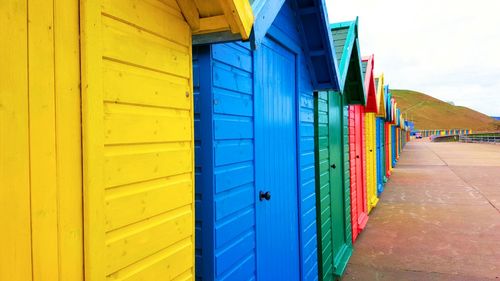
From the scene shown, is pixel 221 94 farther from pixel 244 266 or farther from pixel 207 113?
pixel 244 266

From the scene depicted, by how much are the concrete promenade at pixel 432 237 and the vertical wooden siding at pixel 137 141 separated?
461cm

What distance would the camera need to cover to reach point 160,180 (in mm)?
1889

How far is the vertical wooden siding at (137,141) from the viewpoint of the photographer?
4.85 ft

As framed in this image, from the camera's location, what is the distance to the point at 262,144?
3352 millimetres

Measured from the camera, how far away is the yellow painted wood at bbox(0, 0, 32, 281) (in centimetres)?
117

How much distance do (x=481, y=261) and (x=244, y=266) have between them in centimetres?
501

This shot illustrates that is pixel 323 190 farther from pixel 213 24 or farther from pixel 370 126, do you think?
pixel 370 126

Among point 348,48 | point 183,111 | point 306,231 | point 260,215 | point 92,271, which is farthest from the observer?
point 348,48

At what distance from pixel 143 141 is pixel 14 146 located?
1.98 ft

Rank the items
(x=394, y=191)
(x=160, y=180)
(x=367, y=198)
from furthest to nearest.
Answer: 1. (x=394, y=191)
2. (x=367, y=198)
3. (x=160, y=180)

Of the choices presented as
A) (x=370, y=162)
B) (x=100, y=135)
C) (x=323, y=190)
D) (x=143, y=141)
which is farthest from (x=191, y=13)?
(x=370, y=162)

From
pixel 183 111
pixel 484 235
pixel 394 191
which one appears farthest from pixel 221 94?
pixel 394 191

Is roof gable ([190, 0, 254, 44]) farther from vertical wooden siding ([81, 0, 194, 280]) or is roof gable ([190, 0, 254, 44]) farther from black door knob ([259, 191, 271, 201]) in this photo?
black door knob ([259, 191, 271, 201])

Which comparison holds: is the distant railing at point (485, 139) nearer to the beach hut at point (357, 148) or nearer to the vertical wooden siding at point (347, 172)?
the beach hut at point (357, 148)
